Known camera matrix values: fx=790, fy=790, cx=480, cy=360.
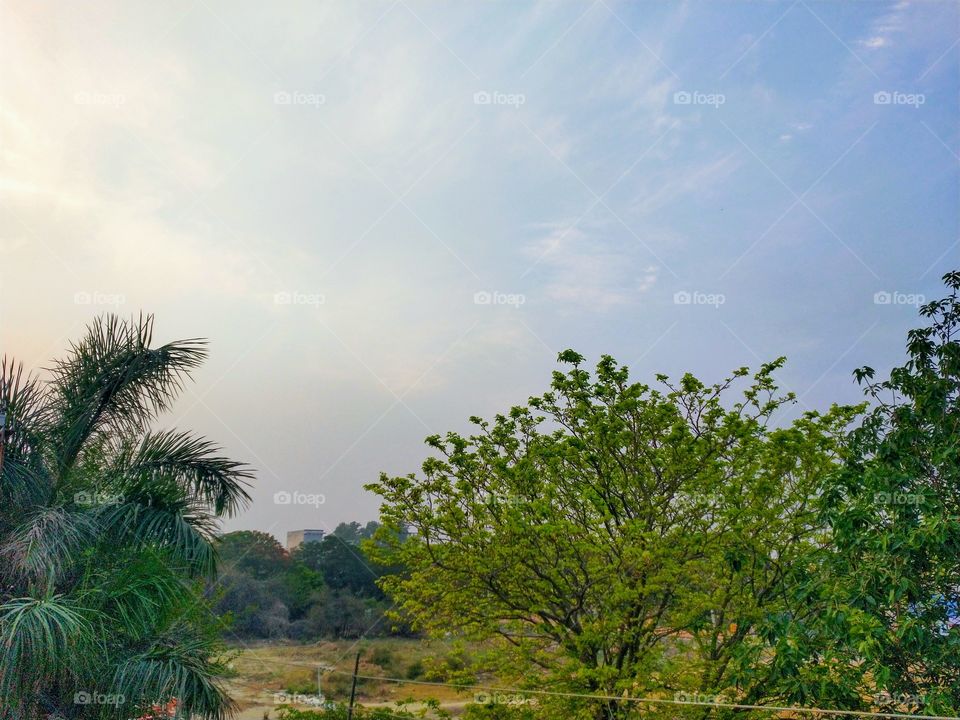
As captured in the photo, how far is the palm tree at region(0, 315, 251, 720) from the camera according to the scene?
14.7ft

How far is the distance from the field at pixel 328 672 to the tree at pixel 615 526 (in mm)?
5613

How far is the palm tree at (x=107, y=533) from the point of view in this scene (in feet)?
14.7

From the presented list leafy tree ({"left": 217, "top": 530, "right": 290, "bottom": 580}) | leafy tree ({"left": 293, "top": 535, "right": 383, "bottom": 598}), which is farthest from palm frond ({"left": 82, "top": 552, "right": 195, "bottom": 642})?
leafy tree ({"left": 293, "top": 535, "right": 383, "bottom": 598})

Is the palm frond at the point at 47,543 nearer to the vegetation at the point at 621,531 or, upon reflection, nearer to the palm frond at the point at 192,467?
the palm frond at the point at 192,467

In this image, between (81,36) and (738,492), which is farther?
(81,36)

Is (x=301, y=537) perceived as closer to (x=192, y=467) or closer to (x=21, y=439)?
(x=192, y=467)

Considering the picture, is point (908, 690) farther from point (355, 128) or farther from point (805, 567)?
point (355, 128)

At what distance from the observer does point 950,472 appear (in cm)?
471

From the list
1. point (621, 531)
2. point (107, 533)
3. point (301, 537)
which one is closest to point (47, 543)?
point (107, 533)

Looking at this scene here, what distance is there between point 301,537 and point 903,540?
12435 mm

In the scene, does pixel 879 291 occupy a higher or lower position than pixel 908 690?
higher

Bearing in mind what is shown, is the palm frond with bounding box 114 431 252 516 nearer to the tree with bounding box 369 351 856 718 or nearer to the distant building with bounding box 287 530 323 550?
the tree with bounding box 369 351 856 718

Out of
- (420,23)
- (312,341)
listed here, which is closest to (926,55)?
(420,23)

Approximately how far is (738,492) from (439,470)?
2409 millimetres
